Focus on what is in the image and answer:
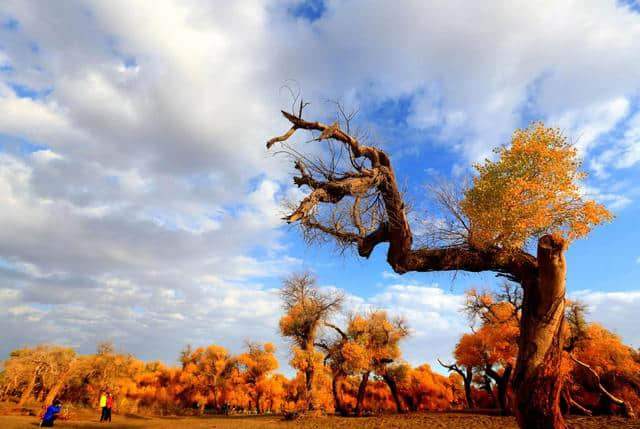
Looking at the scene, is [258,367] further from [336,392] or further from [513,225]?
[513,225]

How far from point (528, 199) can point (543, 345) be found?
10.9 ft

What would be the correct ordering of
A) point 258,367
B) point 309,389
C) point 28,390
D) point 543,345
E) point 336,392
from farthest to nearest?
point 258,367, point 28,390, point 336,392, point 309,389, point 543,345

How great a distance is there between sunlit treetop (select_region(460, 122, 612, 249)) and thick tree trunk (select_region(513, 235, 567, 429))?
28.4 inches

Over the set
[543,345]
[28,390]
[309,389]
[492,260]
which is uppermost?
[492,260]

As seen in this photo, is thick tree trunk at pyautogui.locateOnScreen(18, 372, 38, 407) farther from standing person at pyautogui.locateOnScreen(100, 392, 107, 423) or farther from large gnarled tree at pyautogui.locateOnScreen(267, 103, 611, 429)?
large gnarled tree at pyautogui.locateOnScreen(267, 103, 611, 429)

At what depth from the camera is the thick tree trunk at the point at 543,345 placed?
7.46 m

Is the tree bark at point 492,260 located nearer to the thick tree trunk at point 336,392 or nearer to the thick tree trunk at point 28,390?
the thick tree trunk at point 336,392

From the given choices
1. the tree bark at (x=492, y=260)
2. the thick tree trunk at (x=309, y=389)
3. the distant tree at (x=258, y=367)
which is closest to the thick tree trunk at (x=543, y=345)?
the tree bark at (x=492, y=260)

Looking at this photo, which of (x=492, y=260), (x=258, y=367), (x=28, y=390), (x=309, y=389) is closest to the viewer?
(x=492, y=260)

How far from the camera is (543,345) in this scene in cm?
779

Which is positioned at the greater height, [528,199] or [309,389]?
[528,199]

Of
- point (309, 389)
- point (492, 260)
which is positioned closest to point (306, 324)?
point (309, 389)

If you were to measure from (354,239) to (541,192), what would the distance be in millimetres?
4605

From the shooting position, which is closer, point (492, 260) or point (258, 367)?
point (492, 260)
